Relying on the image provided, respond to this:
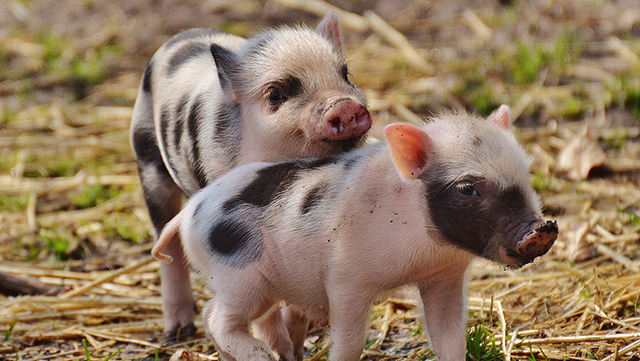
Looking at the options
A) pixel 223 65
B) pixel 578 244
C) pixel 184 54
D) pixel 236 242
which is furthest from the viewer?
pixel 578 244

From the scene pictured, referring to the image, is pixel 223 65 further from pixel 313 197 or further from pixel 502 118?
pixel 502 118

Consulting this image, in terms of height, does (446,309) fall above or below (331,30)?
below

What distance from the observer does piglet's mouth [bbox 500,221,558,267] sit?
3463mm

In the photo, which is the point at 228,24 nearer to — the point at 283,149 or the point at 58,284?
the point at 58,284

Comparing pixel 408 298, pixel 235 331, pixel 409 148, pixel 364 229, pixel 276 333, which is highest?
pixel 409 148

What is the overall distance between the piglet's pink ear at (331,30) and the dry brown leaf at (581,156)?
2634 mm

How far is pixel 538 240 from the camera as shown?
11.4 ft

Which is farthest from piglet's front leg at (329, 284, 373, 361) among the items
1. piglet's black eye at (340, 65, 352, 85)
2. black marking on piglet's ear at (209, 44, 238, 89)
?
black marking on piglet's ear at (209, 44, 238, 89)

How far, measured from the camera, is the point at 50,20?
11.2 m

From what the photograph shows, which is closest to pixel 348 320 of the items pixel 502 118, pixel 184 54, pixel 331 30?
pixel 502 118

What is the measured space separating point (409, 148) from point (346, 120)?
591 mm

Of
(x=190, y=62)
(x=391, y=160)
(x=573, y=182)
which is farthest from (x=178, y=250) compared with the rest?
(x=573, y=182)

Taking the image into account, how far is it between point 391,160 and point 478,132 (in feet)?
1.31

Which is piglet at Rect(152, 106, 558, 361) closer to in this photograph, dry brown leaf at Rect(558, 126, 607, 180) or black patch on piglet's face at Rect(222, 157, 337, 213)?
black patch on piglet's face at Rect(222, 157, 337, 213)
